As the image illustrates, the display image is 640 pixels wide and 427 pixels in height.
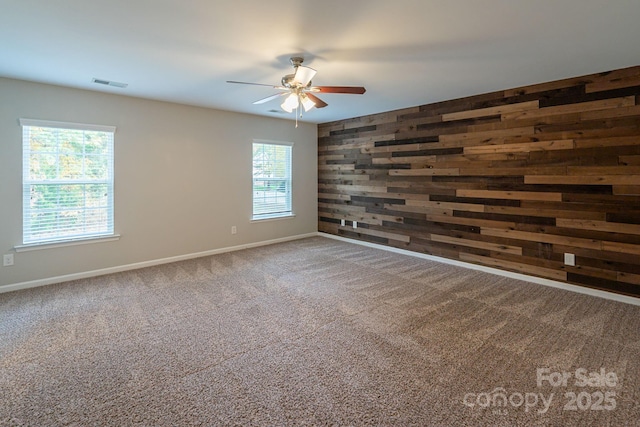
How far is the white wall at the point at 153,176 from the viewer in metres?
3.56

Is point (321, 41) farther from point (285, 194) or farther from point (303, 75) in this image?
point (285, 194)

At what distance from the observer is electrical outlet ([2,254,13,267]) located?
3.55 meters

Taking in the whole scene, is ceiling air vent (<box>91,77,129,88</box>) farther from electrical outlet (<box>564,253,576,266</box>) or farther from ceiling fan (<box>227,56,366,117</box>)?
electrical outlet (<box>564,253,576,266</box>)

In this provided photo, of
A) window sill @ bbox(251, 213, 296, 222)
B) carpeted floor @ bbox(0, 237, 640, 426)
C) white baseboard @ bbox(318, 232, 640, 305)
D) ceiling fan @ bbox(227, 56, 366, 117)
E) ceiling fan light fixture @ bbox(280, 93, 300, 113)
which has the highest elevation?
ceiling fan @ bbox(227, 56, 366, 117)

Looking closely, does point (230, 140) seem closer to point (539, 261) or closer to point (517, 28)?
point (517, 28)

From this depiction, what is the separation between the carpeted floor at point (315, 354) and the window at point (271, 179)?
7.20 ft

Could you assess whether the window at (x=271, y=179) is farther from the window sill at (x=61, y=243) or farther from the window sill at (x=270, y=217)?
the window sill at (x=61, y=243)

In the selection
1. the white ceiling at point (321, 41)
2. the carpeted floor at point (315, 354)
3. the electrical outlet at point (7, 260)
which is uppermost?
the white ceiling at point (321, 41)

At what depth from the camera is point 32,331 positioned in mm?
2672

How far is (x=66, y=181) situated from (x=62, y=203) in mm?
281

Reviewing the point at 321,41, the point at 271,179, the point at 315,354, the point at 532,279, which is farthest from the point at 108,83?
the point at 532,279

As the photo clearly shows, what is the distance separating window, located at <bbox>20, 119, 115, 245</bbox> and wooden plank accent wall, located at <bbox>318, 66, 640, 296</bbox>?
4.09m

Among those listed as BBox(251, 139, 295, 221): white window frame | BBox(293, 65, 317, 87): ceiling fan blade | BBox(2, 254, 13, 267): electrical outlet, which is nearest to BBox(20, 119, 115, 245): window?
BBox(2, 254, 13, 267): electrical outlet

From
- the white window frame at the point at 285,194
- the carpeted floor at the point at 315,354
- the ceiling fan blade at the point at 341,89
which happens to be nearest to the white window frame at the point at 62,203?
the carpeted floor at the point at 315,354
